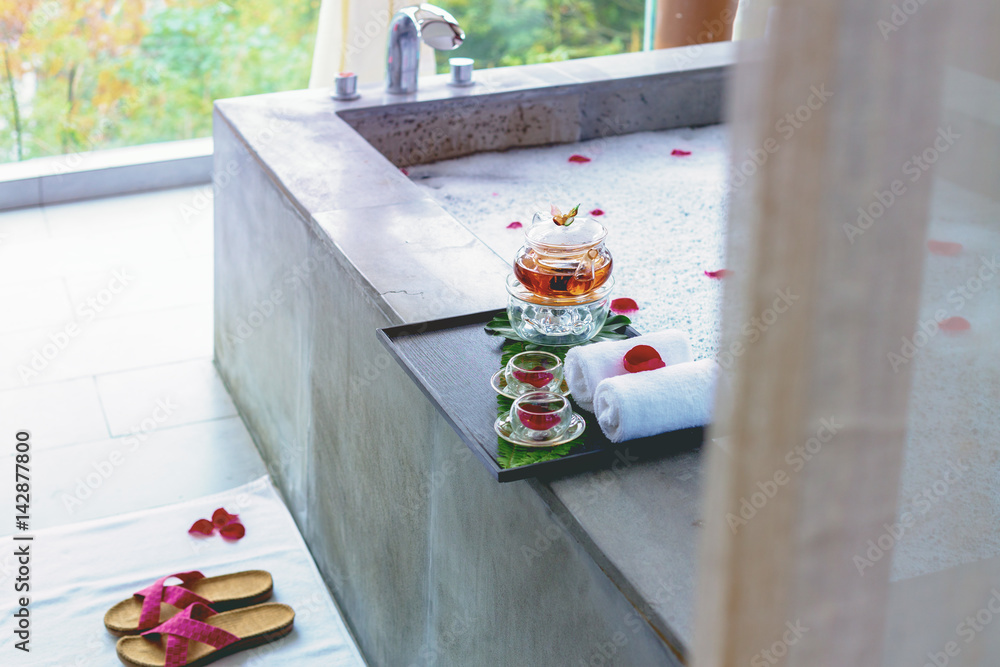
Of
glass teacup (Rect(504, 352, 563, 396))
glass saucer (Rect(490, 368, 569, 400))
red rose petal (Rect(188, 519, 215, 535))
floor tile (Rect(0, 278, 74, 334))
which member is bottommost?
red rose petal (Rect(188, 519, 215, 535))

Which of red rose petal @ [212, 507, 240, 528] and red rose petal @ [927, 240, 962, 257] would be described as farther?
red rose petal @ [212, 507, 240, 528]

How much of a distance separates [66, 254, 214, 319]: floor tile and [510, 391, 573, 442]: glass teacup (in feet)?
6.96

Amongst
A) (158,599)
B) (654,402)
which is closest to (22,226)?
(158,599)

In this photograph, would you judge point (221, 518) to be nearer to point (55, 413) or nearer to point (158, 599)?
point (158, 599)

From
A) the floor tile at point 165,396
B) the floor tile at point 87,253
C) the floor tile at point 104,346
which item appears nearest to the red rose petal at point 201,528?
the floor tile at point 165,396

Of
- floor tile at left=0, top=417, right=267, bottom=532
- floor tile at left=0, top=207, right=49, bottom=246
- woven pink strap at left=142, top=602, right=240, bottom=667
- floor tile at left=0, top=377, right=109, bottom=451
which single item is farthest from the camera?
floor tile at left=0, top=207, right=49, bottom=246

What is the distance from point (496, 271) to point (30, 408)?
1435 mm

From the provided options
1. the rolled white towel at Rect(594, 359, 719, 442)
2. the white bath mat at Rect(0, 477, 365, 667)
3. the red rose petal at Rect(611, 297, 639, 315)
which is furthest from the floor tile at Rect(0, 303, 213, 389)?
the rolled white towel at Rect(594, 359, 719, 442)

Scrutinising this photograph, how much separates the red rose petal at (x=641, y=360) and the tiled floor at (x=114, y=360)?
1.32m

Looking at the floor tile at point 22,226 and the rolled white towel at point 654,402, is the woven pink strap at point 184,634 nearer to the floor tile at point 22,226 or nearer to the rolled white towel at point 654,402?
the rolled white towel at point 654,402

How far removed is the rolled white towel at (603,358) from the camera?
4.04ft

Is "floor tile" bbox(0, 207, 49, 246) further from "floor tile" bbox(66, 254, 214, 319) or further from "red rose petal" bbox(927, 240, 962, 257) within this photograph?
"red rose petal" bbox(927, 240, 962, 257)

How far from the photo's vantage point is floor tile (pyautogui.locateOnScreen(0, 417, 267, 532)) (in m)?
2.20

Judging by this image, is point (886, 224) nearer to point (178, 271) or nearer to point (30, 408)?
point (30, 408)
